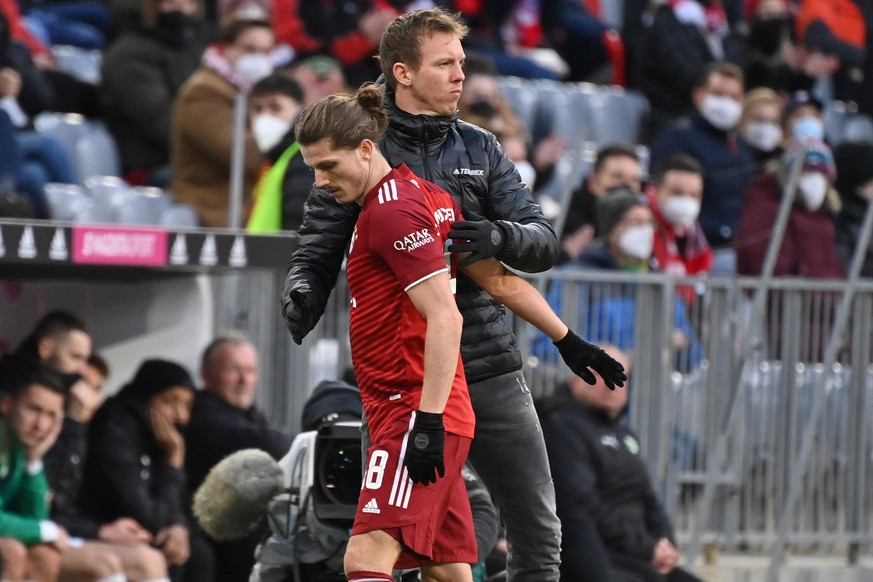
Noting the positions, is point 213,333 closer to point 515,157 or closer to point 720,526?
point 515,157

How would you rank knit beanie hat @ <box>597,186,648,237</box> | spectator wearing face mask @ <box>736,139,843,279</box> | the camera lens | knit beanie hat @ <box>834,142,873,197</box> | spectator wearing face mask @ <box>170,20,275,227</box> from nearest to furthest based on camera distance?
the camera lens → knit beanie hat @ <box>597,186,648,237</box> → spectator wearing face mask @ <box>170,20,275,227</box> → spectator wearing face mask @ <box>736,139,843,279</box> → knit beanie hat @ <box>834,142,873,197</box>

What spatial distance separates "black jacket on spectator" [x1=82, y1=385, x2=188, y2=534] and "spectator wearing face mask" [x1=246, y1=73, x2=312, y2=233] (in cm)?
103

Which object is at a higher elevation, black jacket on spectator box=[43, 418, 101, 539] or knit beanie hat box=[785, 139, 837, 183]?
knit beanie hat box=[785, 139, 837, 183]

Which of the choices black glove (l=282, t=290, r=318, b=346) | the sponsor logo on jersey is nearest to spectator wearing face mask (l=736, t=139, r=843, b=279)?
the sponsor logo on jersey

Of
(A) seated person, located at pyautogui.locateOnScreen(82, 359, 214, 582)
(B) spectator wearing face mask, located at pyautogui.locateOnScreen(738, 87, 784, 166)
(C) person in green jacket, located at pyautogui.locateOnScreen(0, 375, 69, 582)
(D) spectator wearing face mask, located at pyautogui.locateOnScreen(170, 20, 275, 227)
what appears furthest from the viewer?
(B) spectator wearing face mask, located at pyautogui.locateOnScreen(738, 87, 784, 166)

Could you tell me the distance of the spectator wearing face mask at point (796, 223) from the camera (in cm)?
1012

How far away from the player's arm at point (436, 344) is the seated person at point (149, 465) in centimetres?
387

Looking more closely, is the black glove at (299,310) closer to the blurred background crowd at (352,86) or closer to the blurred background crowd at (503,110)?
the blurred background crowd at (352,86)

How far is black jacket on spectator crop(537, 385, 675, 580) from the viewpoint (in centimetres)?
776

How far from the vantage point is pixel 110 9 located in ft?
36.3

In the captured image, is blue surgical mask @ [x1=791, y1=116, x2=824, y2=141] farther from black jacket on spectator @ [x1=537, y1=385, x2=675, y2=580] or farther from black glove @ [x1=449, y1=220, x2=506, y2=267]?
black glove @ [x1=449, y1=220, x2=506, y2=267]

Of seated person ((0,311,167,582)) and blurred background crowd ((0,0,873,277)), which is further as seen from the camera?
blurred background crowd ((0,0,873,277))

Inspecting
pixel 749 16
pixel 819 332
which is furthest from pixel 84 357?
pixel 749 16

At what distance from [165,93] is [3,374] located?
2984 mm
